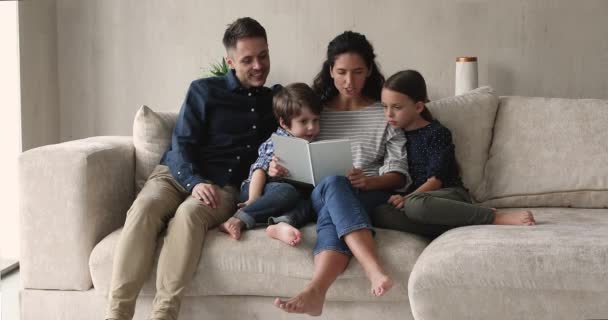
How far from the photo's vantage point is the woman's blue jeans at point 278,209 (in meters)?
2.41

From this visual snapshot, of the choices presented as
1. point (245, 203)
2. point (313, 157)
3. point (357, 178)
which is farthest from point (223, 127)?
point (357, 178)

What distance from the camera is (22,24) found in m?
3.72

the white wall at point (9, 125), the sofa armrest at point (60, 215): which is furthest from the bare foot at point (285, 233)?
the white wall at point (9, 125)

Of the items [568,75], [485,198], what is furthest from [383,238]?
[568,75]

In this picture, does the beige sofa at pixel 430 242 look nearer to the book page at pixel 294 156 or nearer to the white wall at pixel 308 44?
the book page at pixel 294 156

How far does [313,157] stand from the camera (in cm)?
245

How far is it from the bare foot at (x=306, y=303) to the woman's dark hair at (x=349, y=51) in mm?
906

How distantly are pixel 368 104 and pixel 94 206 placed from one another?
3.40ft

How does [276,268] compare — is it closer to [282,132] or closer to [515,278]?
[282,132]

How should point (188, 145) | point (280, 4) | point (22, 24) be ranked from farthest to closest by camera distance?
point (280, 4) → point (22, 24) → point (188, 145)

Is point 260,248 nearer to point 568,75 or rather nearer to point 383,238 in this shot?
point 383,238

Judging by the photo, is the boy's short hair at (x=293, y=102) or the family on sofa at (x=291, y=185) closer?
the family on sofa at (x=291, y=185)

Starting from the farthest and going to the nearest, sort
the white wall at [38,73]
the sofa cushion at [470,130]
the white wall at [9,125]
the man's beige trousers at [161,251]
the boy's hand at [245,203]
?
the white wall at [38,73] → the white wall at [9,125] → the sofa cushion at [470,130] → the boy's hand at [245,203] → the man's beige trousers at [161,251]

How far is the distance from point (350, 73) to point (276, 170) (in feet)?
1.45
